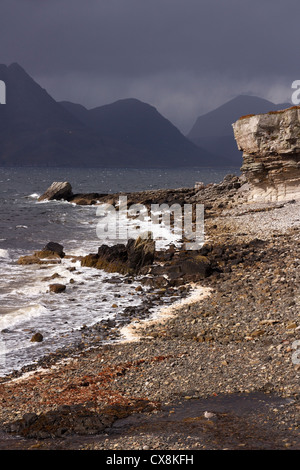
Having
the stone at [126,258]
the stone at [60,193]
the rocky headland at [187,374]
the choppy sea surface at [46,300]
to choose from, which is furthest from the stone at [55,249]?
the stone at [60,193]

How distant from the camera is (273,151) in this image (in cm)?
3838

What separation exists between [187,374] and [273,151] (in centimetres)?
3092

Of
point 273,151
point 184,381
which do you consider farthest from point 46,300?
point 273,151

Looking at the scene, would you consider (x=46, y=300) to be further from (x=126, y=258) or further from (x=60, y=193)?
(x=60, y=193)

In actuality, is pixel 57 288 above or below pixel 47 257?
below

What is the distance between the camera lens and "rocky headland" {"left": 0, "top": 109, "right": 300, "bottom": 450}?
799 centimetres

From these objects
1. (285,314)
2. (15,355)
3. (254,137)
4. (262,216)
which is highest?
(254,137)

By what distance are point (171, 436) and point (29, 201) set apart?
216 feet

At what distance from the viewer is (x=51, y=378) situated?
447 inches

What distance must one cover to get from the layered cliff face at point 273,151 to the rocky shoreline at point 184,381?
20.3 metres

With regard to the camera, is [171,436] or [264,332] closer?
[171,436]

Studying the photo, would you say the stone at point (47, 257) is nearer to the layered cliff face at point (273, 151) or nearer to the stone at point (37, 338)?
the stone at point (37, 338)

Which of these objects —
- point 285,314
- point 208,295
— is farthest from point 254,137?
point 285,314
